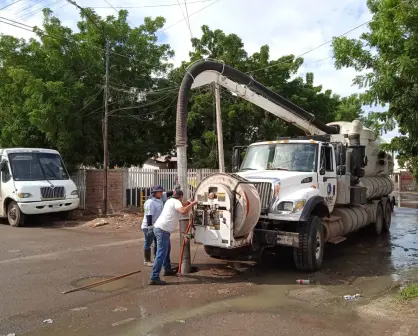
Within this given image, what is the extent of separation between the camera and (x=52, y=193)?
15211 millimetres

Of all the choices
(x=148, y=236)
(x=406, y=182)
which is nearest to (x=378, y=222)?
(x=148, y=236)

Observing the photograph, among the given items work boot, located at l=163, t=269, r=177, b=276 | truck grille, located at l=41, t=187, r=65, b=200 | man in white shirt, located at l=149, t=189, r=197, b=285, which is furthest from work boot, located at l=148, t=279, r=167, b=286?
truck grille, located at l=41, t=187, r=65, b=200

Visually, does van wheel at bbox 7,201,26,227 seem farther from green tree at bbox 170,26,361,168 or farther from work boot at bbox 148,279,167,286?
work boot at bbox 148,279,167,286

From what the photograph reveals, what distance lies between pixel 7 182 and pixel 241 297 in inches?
464

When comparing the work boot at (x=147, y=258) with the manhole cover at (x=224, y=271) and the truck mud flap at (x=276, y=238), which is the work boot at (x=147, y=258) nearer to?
the manhole cover at (x=224, y=271)

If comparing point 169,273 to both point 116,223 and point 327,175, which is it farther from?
point 116,223

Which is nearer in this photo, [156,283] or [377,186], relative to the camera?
[156,283]

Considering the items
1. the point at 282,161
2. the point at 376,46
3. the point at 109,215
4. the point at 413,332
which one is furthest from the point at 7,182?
the point at 413,332

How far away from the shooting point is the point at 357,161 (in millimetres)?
10406

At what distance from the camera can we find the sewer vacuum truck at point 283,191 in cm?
748

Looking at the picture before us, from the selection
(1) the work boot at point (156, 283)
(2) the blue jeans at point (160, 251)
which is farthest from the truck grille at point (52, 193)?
(1) the work boot at point (156, 283)

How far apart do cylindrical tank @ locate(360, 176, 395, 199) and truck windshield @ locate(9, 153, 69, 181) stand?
1087 centimetres

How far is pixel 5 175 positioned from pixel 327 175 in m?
11.8

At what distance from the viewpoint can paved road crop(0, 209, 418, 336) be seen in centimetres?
524
